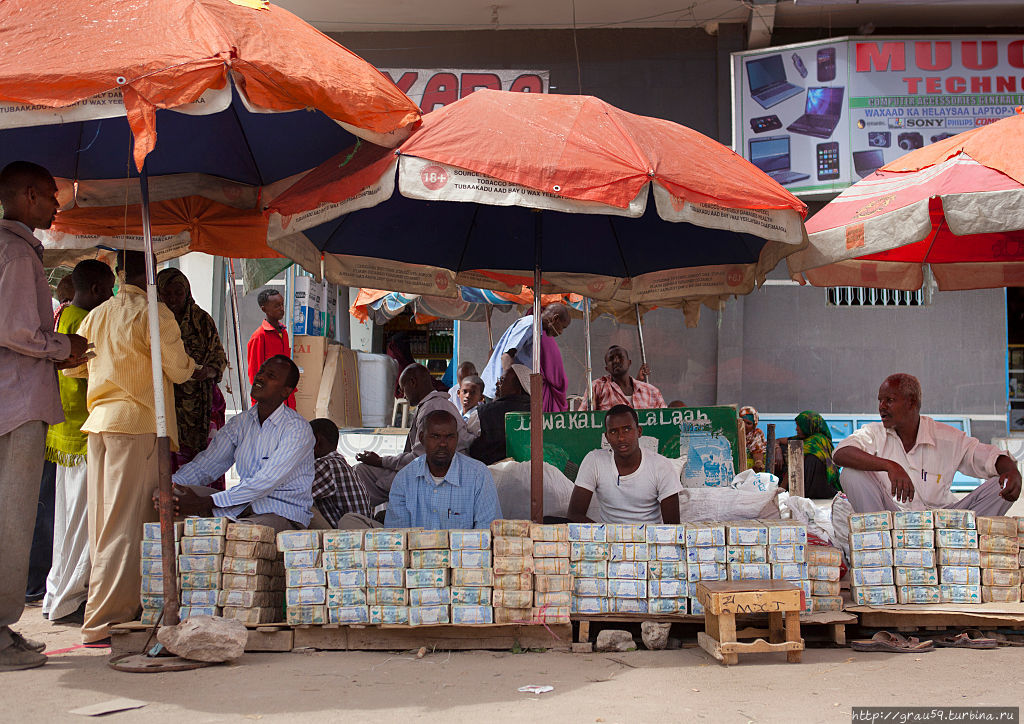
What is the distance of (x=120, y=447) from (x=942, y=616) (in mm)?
4298

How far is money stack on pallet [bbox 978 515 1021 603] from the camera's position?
479 centimetres

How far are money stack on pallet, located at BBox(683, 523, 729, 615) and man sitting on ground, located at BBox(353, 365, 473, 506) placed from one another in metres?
2.35

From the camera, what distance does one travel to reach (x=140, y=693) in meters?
3.71

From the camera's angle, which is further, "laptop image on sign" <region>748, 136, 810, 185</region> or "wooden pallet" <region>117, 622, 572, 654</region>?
"laptop image on sign" <region>748, 136, 810, 185</region>

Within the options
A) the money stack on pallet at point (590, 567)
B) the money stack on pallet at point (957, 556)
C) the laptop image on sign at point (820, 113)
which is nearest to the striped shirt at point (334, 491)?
the money stack on pallet at point (590, 567)

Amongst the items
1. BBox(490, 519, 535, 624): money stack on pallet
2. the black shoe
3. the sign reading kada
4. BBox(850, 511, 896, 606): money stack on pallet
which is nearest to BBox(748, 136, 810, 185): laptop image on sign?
the sign reading kada

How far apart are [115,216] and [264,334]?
2539mm

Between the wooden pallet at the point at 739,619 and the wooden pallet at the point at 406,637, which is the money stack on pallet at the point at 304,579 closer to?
the wooden pallet at the point at 406,637

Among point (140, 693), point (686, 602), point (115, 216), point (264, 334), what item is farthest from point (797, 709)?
point (264, 334)

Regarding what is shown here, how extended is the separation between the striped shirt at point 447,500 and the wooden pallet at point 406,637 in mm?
649

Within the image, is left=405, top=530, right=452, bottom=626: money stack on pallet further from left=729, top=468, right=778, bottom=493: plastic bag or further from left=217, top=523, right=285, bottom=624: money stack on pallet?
left=729, top=468, right=778, bottom=493: plastic bag

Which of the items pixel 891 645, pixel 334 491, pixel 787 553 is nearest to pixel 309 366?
pixel 334 491

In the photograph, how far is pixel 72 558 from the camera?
16.5ft

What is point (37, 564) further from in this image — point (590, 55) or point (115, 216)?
point (590, 55)
